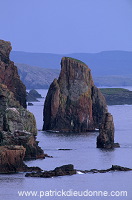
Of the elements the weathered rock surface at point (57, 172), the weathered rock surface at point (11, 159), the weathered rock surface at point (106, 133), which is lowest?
the weathered rock surface at point (57, 172)

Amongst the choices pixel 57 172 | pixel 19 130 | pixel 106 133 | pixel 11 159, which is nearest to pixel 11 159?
pixel 11 159

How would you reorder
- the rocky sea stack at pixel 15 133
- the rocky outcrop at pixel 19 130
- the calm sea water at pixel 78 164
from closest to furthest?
the calm sea water at pixel 78 164, the rocky sea stack at pixel 15 133, the rocky outcrop at pixel 19 130

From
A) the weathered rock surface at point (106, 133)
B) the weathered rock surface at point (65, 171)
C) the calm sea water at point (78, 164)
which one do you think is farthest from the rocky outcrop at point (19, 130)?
the weathered rock surface at point (106, 133)

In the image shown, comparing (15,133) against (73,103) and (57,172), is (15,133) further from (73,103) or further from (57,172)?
(73,103)

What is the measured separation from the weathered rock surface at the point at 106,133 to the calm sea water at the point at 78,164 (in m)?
1.45

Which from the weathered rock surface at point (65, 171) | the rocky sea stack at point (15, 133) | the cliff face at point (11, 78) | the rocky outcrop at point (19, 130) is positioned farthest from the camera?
the cliff face at point (11, 78)

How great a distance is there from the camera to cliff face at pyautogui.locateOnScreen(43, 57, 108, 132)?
17388 cm

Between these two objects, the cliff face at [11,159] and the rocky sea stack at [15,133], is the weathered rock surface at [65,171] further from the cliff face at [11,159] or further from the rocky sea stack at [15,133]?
the rocky sea stack at [15,133]

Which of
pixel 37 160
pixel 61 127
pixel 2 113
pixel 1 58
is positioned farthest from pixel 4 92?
pixel 1 58

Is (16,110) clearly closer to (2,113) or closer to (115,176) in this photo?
(2,113)

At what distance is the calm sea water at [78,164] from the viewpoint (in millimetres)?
91750

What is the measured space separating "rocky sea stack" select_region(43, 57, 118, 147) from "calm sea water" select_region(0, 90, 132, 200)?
6.64 meters

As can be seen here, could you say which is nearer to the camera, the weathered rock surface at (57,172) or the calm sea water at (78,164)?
the calm sea water at (78,164)

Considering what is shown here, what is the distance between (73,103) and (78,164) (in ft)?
210
